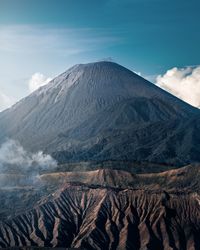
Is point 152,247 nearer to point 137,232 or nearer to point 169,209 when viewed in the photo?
point 137,232

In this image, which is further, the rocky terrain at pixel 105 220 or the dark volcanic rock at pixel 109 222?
the rocky terrain at pixel 105 220

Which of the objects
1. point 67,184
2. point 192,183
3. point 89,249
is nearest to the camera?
point 89,249

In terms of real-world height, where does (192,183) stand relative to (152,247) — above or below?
above

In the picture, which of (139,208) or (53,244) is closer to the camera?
(53,244)

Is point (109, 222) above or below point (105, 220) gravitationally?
below

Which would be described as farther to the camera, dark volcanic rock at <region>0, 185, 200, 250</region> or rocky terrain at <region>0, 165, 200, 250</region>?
rocky terrain at <region>0, 165, 200, 250</region>

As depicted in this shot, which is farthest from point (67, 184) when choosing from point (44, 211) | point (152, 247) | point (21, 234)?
point (152, 247)

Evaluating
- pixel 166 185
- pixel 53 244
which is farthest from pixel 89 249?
pixel 166 185

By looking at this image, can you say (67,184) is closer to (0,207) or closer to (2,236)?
(0,207)

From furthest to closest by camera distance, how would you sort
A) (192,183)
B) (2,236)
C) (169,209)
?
(192,183)
(169,209)
(2,236)

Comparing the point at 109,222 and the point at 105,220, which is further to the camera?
the point at 105,220
